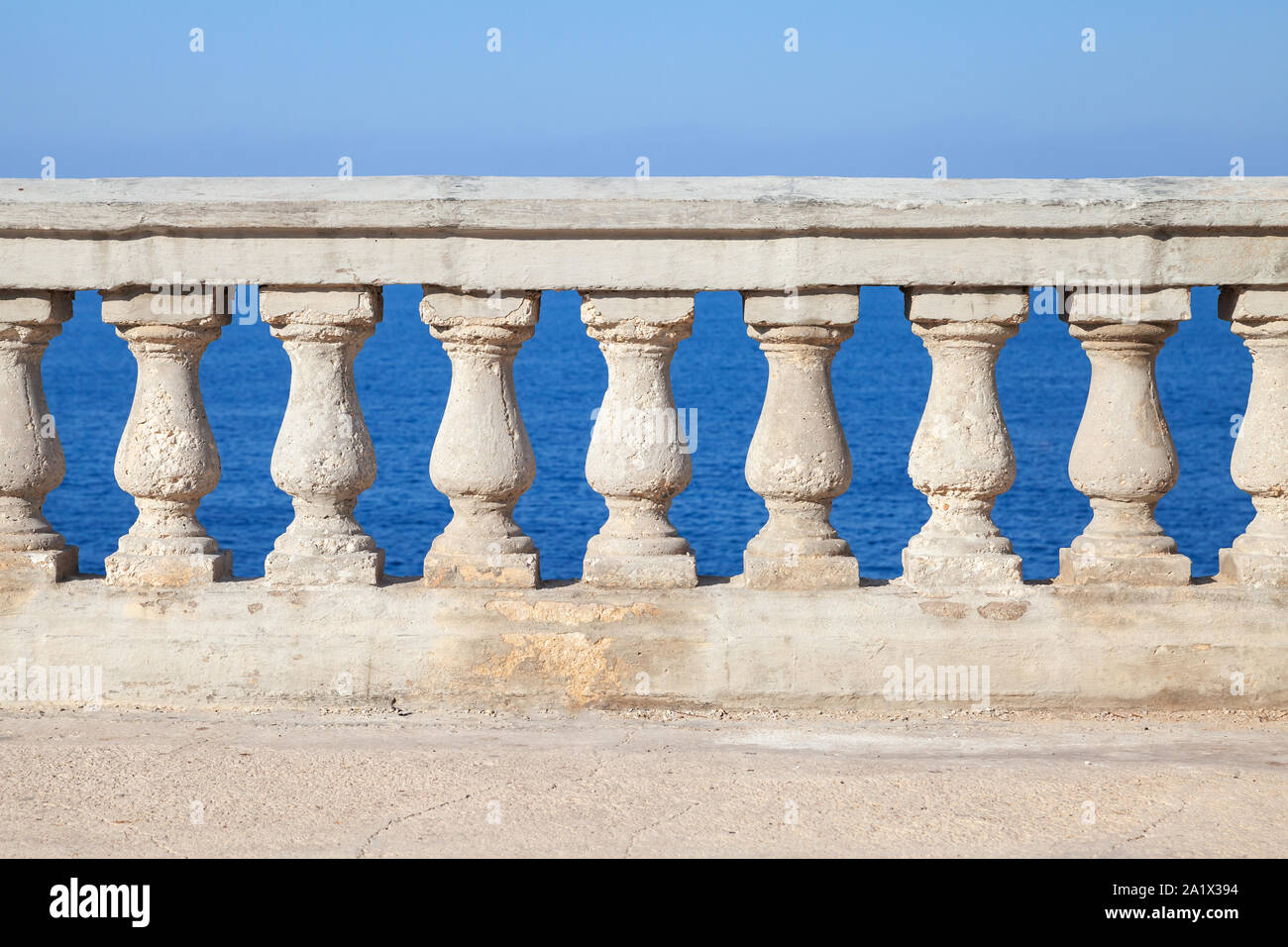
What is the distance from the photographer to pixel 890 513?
24.0 meters

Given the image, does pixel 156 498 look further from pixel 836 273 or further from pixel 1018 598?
pixel 1018 598

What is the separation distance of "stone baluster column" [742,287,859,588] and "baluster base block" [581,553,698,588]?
19 cm

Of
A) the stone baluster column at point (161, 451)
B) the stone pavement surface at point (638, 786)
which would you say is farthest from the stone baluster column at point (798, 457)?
the stone baluster column at point (161, 451)

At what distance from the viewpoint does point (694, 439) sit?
424 centimetres

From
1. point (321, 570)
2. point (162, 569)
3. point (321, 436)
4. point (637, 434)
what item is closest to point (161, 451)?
point (162, 569)

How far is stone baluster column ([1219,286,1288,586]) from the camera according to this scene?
4062mm

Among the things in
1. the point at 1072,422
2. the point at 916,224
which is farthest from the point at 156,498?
the point at 1072,422

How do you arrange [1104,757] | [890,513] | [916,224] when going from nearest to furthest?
[1104,757], [916,224], [890,513]

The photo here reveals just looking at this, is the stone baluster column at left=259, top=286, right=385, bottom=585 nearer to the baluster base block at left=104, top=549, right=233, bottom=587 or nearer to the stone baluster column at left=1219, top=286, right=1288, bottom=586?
the baluster base block at left=104, top=549, right=233, bottom=587

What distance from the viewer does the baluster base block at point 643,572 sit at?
415cm

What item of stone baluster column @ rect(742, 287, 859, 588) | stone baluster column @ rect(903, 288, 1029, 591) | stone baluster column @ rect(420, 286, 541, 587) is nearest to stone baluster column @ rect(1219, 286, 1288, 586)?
stone baluster column @ rect(903, 288, 1029, 591)

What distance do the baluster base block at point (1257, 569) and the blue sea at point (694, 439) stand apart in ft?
5.28

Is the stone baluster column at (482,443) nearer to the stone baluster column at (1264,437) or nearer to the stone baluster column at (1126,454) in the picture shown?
the stone baluster column at (1126,454)

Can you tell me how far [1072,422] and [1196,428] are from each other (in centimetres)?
309
